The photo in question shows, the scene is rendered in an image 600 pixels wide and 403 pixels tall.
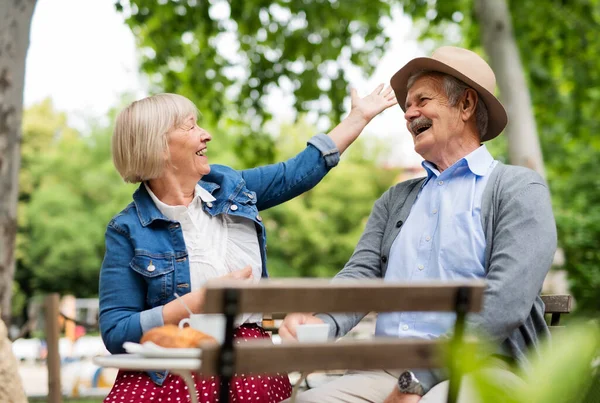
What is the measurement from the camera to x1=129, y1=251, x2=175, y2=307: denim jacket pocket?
298 centimetres

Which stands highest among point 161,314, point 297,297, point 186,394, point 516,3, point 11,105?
point 516,3

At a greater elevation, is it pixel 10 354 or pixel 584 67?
pixel 584 67

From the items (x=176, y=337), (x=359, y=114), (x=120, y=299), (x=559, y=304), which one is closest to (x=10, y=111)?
(x=359, y=114)

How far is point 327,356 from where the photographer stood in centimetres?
200

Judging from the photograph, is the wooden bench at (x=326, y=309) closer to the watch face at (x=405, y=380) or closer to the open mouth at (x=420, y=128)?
the watch face at (x=405, y=380)

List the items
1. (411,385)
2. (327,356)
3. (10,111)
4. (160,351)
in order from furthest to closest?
1. (10,111)
2. (411,385)
3. (160,351)
4. (327,356)

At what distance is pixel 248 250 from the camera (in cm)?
324

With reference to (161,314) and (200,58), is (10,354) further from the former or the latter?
(200,58)

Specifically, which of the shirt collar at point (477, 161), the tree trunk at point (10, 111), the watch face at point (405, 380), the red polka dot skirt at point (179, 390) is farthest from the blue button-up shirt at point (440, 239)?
the tree trunk at point (10, 111)

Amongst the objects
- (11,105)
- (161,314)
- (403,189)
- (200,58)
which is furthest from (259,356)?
(200,58)

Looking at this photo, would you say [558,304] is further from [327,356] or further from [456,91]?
[327,356]

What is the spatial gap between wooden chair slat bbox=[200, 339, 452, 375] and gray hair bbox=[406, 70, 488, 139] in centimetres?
147

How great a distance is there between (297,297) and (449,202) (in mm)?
1310

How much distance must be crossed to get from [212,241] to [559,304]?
4.68 ft
